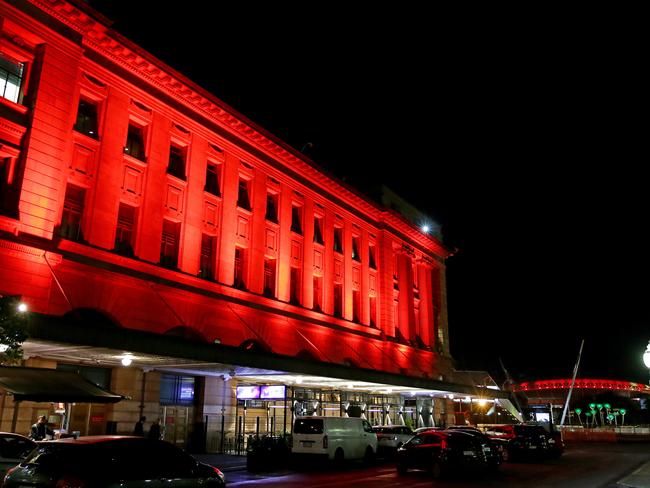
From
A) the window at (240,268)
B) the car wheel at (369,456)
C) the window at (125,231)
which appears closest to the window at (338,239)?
the window at (240,268)

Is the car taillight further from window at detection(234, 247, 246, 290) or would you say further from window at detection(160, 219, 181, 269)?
window at detection(234, 247, 246, 290)

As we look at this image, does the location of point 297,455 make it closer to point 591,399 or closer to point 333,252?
point 333,252

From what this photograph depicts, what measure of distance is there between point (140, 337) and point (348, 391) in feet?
64.0

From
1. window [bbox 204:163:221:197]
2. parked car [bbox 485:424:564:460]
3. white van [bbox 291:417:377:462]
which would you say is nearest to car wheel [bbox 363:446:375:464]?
white van [bbox 291:417:377:462]

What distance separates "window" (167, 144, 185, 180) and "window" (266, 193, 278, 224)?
25.1 ft

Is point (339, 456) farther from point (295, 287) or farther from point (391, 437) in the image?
point (295, 287)

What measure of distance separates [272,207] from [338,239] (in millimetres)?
8743

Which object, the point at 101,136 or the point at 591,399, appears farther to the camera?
the point at 591,399

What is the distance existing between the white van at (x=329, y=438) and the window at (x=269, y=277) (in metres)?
12.9

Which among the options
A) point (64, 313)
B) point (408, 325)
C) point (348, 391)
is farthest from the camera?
point (408, 325)

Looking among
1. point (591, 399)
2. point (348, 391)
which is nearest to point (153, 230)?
point (348, 391)

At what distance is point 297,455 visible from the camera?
24.6m

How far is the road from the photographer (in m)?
17.9

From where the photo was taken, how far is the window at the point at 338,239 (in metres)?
46.1
